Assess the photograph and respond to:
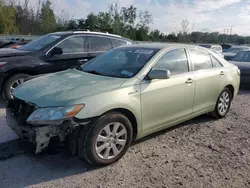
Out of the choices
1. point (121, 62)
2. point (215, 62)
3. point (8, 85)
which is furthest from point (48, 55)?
point (215, 62)

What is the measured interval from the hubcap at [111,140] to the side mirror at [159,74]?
83 centimetres

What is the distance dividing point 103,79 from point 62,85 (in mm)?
564

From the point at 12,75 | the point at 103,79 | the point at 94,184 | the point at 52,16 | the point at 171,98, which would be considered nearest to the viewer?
the point at 94,184

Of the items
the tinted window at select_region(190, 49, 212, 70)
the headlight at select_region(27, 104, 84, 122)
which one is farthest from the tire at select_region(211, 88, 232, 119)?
the headlight at select_region(27, 104, 84, 122)

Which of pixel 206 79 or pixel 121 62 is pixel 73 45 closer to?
pixel 121 62

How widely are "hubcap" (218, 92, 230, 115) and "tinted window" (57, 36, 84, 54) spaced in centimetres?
356

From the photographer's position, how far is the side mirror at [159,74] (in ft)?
11.4

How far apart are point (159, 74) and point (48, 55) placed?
3347 millimetres

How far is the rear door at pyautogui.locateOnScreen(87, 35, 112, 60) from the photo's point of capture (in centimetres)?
650

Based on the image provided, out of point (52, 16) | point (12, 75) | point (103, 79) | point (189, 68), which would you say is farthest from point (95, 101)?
point (52, 16)

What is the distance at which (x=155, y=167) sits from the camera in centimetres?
324

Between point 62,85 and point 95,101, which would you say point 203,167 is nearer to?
point 95,101

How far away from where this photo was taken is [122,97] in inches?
126

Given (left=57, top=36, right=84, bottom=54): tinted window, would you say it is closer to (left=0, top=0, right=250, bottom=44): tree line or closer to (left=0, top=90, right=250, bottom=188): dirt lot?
(left=0, top=90, right=250, bottom=188): dirt lot
